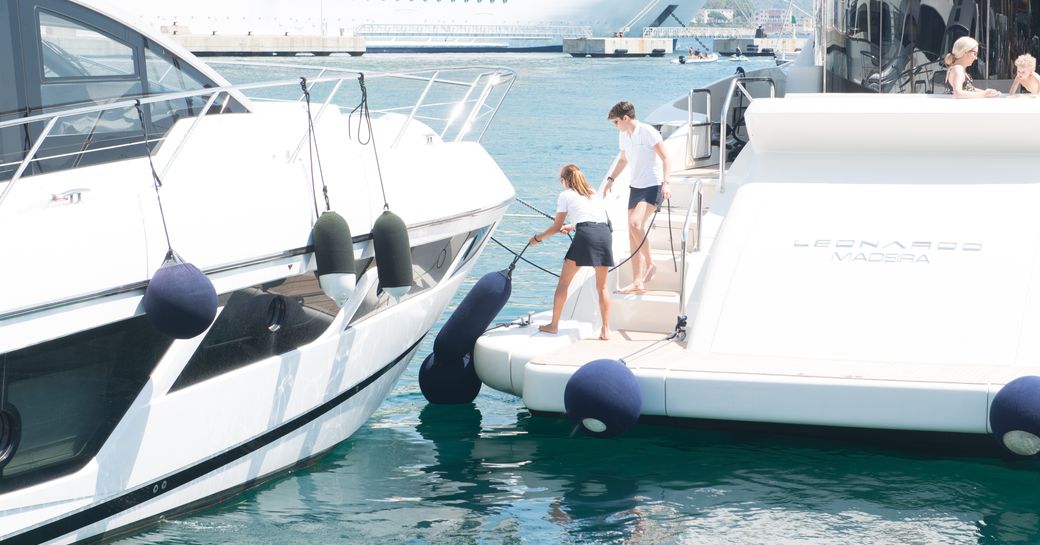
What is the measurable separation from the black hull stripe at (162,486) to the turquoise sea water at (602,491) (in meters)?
0.22

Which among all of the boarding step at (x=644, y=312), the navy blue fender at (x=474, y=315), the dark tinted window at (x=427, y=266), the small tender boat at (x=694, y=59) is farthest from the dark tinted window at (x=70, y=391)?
the small tender boat at (x=694, y=59)

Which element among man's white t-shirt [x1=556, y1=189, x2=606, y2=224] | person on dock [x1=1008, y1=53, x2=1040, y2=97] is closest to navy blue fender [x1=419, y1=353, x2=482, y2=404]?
man's white t-shirt [x1=556, y1=189, x2=606, y2=224]

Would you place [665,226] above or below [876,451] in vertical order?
above

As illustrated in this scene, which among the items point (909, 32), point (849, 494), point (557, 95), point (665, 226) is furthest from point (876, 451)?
point (557, 95)

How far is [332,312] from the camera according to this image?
680 cm

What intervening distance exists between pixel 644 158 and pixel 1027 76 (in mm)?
2425

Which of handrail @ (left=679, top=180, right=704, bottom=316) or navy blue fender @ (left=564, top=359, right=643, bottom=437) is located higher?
handrail @ (left=679, top=180, right=704, bottom=316)

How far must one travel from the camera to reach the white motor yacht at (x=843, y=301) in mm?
6785

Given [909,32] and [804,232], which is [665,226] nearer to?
[804,232]

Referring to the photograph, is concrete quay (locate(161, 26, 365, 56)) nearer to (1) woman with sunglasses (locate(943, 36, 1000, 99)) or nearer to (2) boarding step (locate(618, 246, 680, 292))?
(2) boarding step (locate(618, 246, 680, 292))

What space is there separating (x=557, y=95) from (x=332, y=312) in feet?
131

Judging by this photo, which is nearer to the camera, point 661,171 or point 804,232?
point 804,232

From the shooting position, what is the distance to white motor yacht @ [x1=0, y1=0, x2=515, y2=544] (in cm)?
546

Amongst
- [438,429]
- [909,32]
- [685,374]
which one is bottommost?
[438,429]
